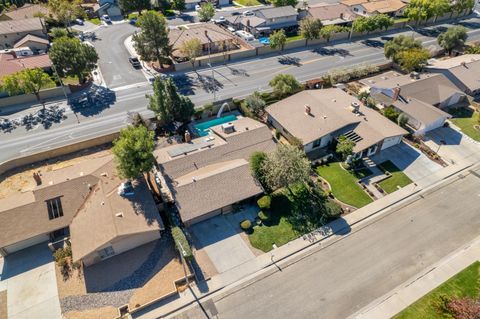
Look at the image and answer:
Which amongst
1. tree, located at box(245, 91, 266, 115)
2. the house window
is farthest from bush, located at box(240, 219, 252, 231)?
tree, located at box(245, 91, 266, 115)

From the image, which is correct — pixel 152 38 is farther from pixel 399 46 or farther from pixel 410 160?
pixel 410 160

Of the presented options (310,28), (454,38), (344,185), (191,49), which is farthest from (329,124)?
(454,38)

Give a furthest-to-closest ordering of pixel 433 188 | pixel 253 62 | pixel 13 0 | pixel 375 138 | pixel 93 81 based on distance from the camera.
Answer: pixel 13 0 → pixel 253 62 → pixel 93 81 → pixel 375 138 → pixel 433 188

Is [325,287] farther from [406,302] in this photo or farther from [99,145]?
[99,145]

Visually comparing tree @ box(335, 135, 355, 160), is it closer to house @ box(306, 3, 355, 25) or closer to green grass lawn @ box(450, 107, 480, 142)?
green grass lawn @ box(450, 107, 480, 142)

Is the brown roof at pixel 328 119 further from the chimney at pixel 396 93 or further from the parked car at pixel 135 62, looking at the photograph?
the parked car at pixel 135 62

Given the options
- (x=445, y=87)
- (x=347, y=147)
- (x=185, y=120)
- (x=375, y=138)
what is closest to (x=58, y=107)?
(x=185, y=120)
